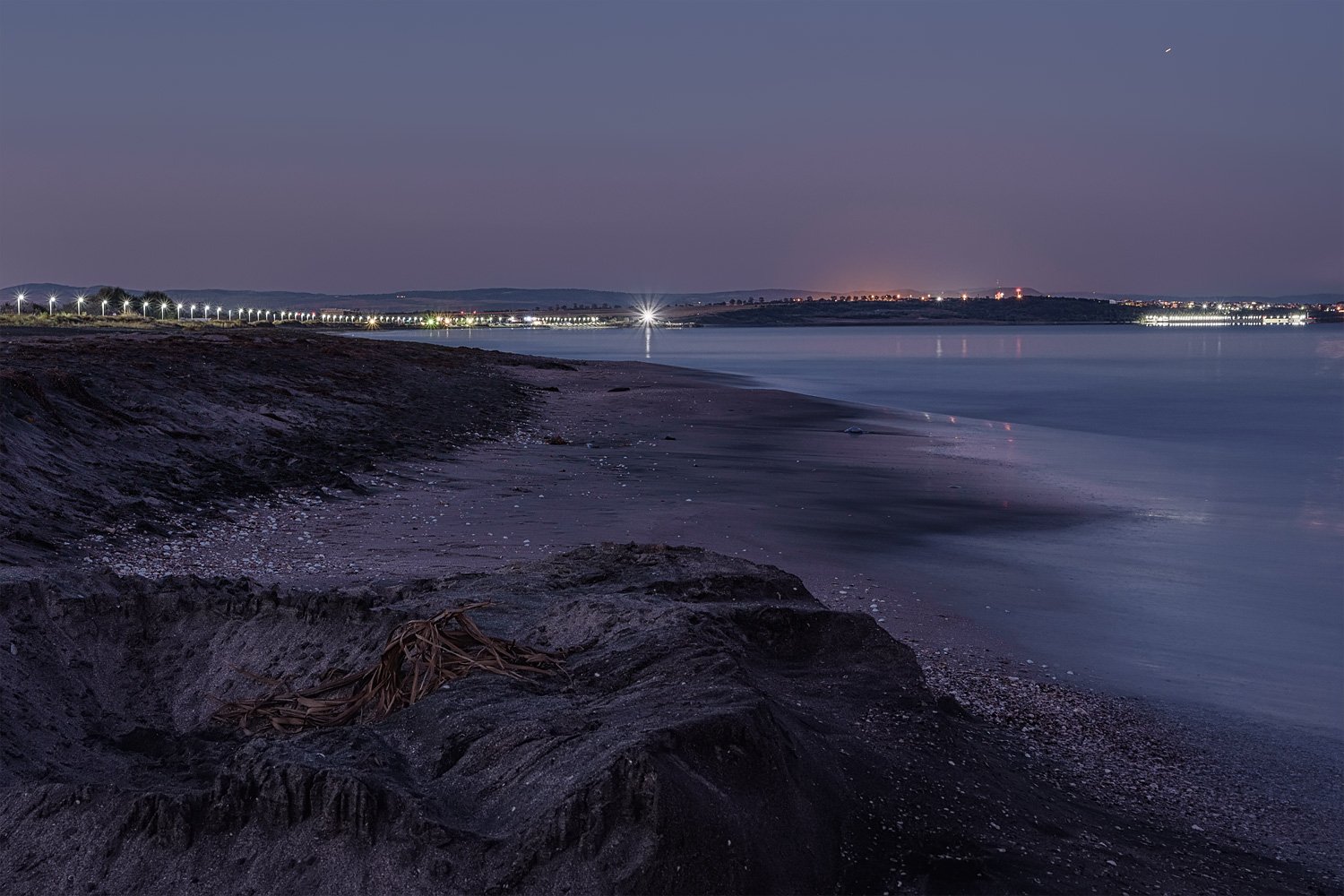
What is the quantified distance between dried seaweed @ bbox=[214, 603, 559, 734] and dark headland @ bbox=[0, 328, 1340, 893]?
0.10m

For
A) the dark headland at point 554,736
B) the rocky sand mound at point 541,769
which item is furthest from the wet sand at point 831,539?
the rocky sand mound at point 541,769

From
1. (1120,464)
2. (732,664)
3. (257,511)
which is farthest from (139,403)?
(1120,464)

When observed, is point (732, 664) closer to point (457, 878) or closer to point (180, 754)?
point (457, 878)

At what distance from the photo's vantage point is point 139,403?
13.4 meters

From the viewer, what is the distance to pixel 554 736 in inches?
142

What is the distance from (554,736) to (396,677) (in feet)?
3.13

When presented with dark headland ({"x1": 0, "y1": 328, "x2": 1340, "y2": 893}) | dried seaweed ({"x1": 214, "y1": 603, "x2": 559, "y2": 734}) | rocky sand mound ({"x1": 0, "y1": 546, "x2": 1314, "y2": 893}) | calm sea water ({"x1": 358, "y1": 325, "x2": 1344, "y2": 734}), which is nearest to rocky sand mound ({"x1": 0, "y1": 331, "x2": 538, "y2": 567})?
dark headland ({"x1": 0, "y1": 328, "x2": 1340, "y2": 893})

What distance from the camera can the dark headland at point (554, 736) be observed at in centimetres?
316

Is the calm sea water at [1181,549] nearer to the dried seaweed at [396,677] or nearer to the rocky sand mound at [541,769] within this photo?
the rocky sand mound at [541,769]

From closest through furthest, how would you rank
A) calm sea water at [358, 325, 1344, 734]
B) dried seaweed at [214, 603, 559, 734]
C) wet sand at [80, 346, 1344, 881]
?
dried seaweed at [214, 603, 559, 734] < wet sand at [80, 346, 1344, 881] < calm sea water at [358, 325, 1344, 734]

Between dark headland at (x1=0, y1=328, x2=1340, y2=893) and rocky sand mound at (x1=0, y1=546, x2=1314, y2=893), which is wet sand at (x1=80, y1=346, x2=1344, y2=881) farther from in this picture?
rocky sand mound at (x1=0, y1=546, x2=1314, y2=893)

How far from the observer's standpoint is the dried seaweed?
4152mm

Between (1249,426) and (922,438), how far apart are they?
12247 mm

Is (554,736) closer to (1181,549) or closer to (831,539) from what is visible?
(831,539)
